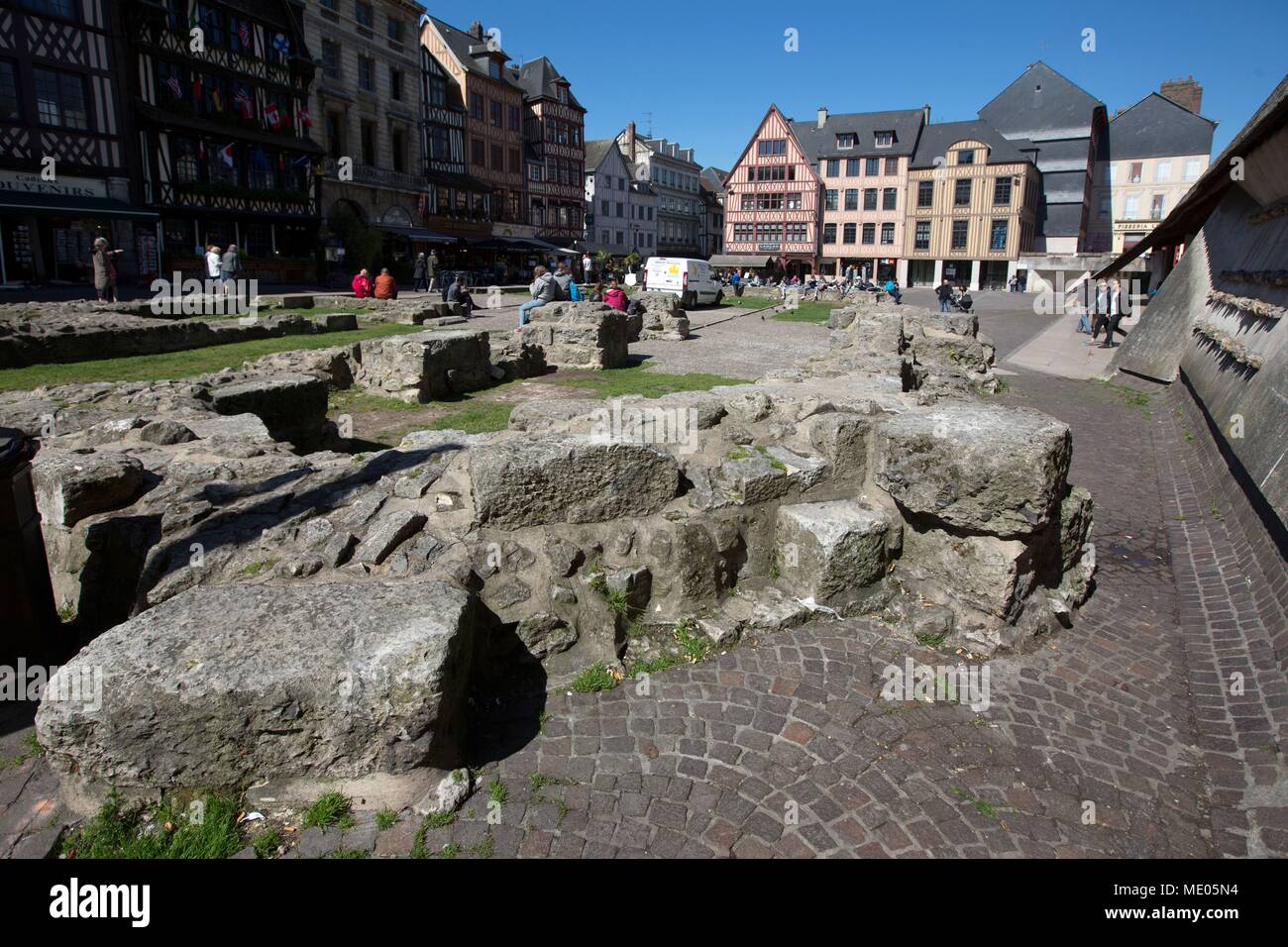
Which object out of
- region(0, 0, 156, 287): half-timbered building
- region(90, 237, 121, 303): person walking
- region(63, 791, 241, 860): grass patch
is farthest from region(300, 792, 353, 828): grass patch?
region(0, 0, 156, 287): half-timbered building

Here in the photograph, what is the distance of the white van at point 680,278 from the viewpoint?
31641 mm

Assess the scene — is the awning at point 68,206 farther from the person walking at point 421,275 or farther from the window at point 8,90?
the person walking at point 421,275

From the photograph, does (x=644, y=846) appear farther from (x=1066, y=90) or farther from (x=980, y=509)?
(x=1066, y=90)

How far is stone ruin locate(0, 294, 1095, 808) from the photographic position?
3.24m

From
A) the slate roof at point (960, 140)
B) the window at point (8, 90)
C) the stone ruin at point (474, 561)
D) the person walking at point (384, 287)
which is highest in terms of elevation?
the slate roof at point (960, 140)

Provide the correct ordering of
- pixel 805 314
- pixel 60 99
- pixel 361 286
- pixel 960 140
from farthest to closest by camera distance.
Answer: pixel 960 140, pixel 805 314, pixel 60 99, pixel 361 286

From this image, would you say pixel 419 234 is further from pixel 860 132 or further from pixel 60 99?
pixel 860 132

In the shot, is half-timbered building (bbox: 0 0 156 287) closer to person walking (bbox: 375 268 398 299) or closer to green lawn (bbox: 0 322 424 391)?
person walking (bbox: 375 268 398 299)

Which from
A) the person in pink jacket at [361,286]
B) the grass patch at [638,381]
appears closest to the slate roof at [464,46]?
the person in pink jacket at [361,286]

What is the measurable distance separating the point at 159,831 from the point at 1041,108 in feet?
241

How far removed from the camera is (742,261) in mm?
66938

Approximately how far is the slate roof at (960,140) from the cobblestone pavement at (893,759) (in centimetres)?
6135

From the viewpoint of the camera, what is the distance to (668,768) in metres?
3.65

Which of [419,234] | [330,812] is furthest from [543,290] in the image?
[419,234]
